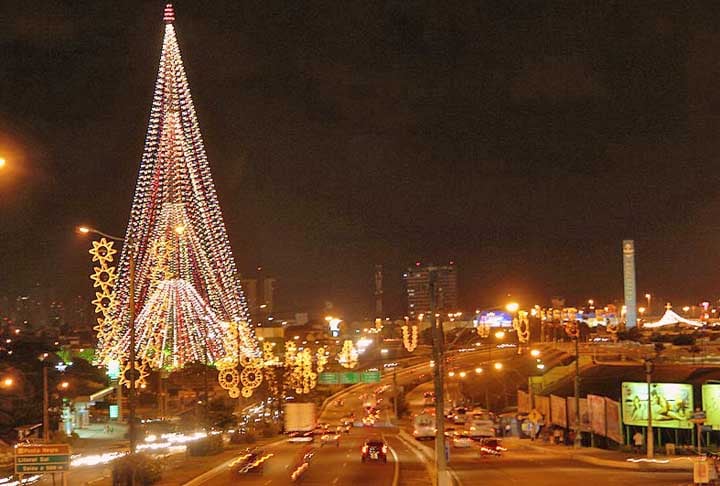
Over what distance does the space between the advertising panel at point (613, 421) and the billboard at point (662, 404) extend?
2128 mm

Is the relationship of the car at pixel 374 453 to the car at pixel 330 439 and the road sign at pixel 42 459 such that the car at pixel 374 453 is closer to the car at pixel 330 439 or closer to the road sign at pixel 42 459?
the car at pixel 330 439

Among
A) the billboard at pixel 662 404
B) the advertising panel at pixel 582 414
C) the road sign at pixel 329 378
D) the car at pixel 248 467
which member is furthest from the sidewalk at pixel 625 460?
the road sign at pixel 329 378

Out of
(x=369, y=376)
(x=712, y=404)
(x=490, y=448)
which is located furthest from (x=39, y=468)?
(x=369, y=376)

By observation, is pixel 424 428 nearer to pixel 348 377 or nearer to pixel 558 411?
pixel 558 411

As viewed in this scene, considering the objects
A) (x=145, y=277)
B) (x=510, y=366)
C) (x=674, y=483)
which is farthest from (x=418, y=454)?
(x=510, y=366)

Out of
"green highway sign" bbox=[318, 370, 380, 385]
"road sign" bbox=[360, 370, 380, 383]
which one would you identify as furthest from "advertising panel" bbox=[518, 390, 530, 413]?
"green highway sign" bbox=[318, 370, 380, 385]

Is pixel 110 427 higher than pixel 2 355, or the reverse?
pixel 2 355

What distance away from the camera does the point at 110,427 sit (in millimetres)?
69250

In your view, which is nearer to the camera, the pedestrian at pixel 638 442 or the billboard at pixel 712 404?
the billboard at pixel 712 404

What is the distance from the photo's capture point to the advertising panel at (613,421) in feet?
162

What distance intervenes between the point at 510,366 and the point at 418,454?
70.6m

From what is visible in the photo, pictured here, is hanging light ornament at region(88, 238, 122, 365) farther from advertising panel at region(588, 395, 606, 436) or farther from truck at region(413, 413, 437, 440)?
advertising panel at region(588, 395, 606, 436)

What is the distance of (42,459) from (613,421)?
33.7m

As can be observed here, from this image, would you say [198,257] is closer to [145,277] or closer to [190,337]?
[145,277]
